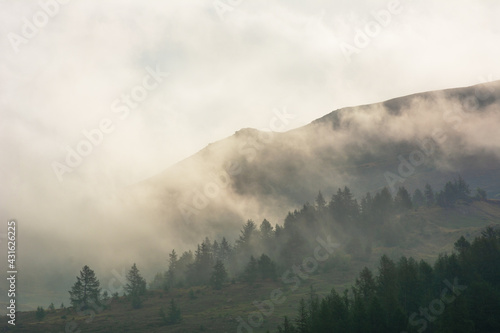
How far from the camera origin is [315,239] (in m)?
190

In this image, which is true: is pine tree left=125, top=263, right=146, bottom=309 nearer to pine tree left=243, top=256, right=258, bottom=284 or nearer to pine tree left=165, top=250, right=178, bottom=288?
pine tree left=165, top=250, right=178, bottom=288

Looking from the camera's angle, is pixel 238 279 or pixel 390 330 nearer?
pixel 390 330

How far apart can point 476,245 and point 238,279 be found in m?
93.8

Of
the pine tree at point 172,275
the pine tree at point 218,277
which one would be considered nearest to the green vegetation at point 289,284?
the pine tree at point 218,277

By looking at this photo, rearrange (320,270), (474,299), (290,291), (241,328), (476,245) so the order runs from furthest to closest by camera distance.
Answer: (320,270) < (290,291) < (241,328) < (476,245) < (474,299)

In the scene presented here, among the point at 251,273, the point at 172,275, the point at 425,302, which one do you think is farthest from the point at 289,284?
the point at 425,302

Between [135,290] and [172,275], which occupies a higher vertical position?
[172,275]

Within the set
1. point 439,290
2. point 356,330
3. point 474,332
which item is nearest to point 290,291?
point 439,290

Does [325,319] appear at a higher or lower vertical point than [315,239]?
lower

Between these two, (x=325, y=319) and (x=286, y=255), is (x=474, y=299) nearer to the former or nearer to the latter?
(x=325, y=319)

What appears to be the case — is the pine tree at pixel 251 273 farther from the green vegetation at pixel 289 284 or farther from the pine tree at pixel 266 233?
the pine tree at pixel 266 233

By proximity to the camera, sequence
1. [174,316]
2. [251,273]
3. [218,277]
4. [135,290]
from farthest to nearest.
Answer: [251,273], [218,277], [135,290], [174,316]

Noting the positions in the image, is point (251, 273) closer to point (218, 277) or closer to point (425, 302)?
point (218, 277)

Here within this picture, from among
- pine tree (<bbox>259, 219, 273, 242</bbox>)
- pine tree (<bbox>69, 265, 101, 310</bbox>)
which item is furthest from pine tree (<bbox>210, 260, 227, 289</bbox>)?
pine tree (<bbox>259, 219, 273, 242</bbox>)
